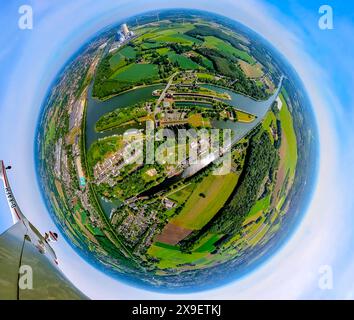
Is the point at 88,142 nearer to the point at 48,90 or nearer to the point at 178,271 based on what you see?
the point at 48,90

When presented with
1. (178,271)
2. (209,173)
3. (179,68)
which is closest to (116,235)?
(178,271)

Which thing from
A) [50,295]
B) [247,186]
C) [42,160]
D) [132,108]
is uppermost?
[132,108]

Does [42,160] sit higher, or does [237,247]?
[42,160]

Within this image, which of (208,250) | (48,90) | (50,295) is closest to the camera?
(208,250)

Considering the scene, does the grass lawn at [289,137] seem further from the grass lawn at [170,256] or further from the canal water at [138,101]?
the grass lawn at [170,256]

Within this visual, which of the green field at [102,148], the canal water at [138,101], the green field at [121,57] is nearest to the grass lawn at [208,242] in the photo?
the canal water at [138,101]

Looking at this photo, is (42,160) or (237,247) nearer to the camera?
(237,247)
